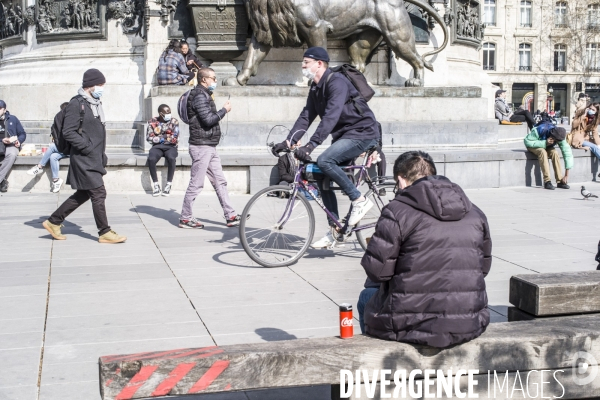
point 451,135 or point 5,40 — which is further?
point 5,40

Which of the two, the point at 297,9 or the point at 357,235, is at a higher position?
the point at 297,9

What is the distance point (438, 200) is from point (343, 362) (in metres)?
0.79

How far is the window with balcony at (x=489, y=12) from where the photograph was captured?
62.5 meters

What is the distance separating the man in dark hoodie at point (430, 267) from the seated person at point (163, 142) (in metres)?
9.09

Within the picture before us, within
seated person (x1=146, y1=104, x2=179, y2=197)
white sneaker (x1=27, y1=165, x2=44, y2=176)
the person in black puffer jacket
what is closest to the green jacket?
seated person (x1=146, y1=104, x2=179, y2=197)

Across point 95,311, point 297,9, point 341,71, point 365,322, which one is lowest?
point 95,311

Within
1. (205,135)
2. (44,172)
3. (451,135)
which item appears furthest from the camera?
(451,135)

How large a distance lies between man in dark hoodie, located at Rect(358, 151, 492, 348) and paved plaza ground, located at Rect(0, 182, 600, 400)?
85 cm

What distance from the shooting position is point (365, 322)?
3914 mm

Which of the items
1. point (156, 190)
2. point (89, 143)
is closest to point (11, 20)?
point (156, 190)

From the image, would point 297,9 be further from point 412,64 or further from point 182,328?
point 182,328

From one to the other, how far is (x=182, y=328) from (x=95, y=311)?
0.83 m

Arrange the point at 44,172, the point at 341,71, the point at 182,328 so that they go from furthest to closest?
the point at 44,172 → the point at 341,71 → the point at 182,328

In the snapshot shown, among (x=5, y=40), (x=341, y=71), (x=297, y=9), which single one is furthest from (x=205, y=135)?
(x=5, y=40)
